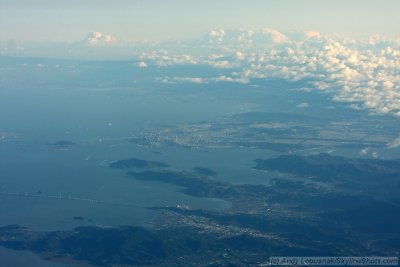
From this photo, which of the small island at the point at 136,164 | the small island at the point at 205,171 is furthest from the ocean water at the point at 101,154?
the small island at the point at 136,164

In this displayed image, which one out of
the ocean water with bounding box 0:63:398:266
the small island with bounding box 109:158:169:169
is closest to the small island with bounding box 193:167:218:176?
the ocean water with bounding box 0:63:398:266

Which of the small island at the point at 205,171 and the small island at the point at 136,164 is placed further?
the small island at the point at 136,164

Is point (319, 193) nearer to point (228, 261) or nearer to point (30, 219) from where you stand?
point (228, 261)

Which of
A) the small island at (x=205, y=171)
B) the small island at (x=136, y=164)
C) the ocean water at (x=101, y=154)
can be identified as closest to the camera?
the ocean water at (x=101, y=154)

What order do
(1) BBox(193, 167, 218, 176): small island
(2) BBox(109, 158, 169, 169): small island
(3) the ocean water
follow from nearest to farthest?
(3) the ocean water → (1) BBox(193, 167, 218, 176): small island → (2) BBox(109, 158, 169, 169): small island

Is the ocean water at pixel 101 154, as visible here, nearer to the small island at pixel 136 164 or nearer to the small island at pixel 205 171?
the small island at pixel 205 171

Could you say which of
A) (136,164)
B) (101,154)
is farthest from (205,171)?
(101,154)

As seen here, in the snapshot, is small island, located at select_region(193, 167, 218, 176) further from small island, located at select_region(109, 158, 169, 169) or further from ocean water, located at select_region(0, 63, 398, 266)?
small island, located at select_region(109, 158, 169, 169)

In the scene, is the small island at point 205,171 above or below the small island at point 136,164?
below

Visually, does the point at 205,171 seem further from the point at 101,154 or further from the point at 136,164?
the point at 101,154

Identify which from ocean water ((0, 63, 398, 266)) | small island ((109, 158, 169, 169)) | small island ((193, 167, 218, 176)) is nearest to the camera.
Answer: ocean water ((0, 63, 398, 266))

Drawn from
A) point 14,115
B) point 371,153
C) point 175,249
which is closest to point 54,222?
point 175,249
